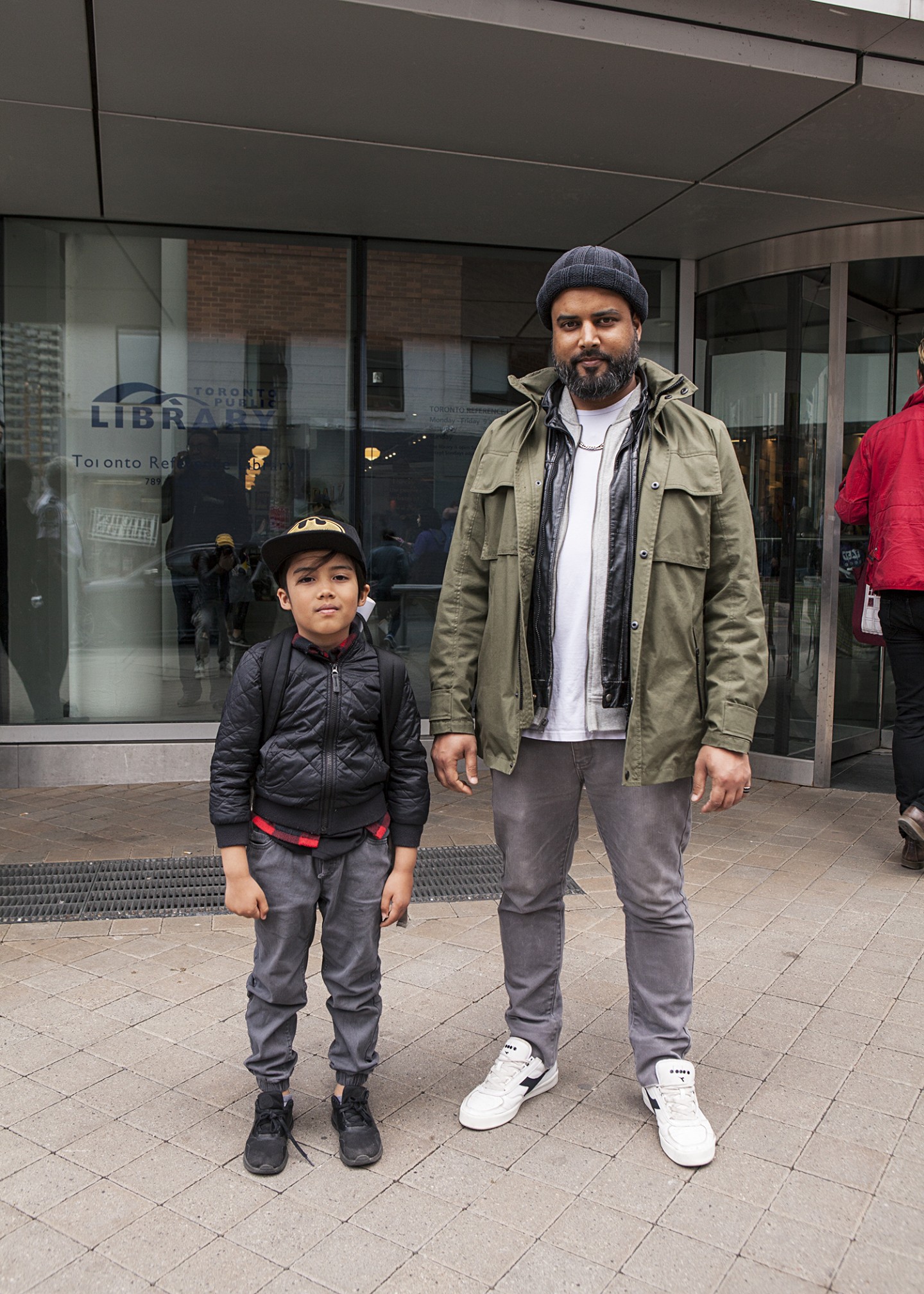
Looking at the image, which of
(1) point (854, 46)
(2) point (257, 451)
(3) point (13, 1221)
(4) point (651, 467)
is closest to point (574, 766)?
(4) point (651, 467)

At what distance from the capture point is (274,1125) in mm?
2715

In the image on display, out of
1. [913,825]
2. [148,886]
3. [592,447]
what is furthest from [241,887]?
[913,825]

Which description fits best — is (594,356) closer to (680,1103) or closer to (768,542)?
(680,1103)

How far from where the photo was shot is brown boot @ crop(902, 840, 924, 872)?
5.10m

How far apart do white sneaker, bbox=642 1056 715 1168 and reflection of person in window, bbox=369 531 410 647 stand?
15.5 ft

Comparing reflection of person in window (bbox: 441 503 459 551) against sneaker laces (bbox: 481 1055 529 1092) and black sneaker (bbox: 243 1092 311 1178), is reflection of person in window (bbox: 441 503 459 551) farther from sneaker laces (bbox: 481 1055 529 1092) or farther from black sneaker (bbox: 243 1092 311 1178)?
black sneaker (bbox: 243 1092 311 1178)

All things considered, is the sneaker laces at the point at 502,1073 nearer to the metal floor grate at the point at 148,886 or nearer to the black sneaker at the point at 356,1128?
the black sneaker at the point at 356,1128

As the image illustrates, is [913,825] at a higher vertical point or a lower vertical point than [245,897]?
lower

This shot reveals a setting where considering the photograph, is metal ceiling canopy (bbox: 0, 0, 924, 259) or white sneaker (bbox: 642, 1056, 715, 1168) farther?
metal ceiling canopy (bbox: 0, 0, 924, 259)

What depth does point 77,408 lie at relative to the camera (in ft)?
22.5

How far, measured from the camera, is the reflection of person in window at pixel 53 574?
6.86 meters

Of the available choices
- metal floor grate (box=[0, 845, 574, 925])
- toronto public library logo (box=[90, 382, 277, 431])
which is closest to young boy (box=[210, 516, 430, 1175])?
metal floor grate (box=[0, 845, 574, 925])

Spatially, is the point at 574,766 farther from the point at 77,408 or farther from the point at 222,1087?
the point at 77,408

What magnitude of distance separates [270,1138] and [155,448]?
5.11 metres
